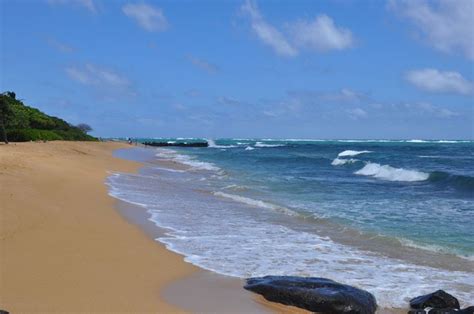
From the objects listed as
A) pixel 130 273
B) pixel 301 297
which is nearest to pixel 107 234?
pixel 130 273

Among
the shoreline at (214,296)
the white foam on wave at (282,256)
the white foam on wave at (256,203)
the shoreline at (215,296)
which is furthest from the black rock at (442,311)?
the white foam on wave at (256,203)

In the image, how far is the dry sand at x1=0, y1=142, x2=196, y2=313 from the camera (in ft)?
18.1

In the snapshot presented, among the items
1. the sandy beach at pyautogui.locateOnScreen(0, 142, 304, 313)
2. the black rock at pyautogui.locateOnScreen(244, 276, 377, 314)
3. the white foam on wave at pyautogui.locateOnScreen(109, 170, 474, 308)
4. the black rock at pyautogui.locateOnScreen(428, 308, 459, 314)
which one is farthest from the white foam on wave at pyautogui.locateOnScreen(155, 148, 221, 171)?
the black rock at pyautogui.locateOnScreen(428, 308, 459, 314)

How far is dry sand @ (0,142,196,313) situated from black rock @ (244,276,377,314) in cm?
134

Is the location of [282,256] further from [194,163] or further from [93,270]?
[194,163]

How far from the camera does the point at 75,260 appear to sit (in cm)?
713

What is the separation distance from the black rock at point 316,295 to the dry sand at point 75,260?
1.34 meters

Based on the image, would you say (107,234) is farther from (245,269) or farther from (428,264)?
(428,264)

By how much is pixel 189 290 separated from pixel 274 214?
7.56 meters

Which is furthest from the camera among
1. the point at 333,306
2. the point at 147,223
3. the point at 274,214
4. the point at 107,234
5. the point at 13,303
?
the point at 274,214

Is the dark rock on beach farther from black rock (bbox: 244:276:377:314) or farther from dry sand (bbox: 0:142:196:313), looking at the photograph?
dry sand (bbox: 0:142:196:313)

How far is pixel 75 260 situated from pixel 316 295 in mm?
3636

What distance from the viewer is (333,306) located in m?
5.77

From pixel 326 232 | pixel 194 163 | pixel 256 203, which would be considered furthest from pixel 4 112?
pixel 326 232
